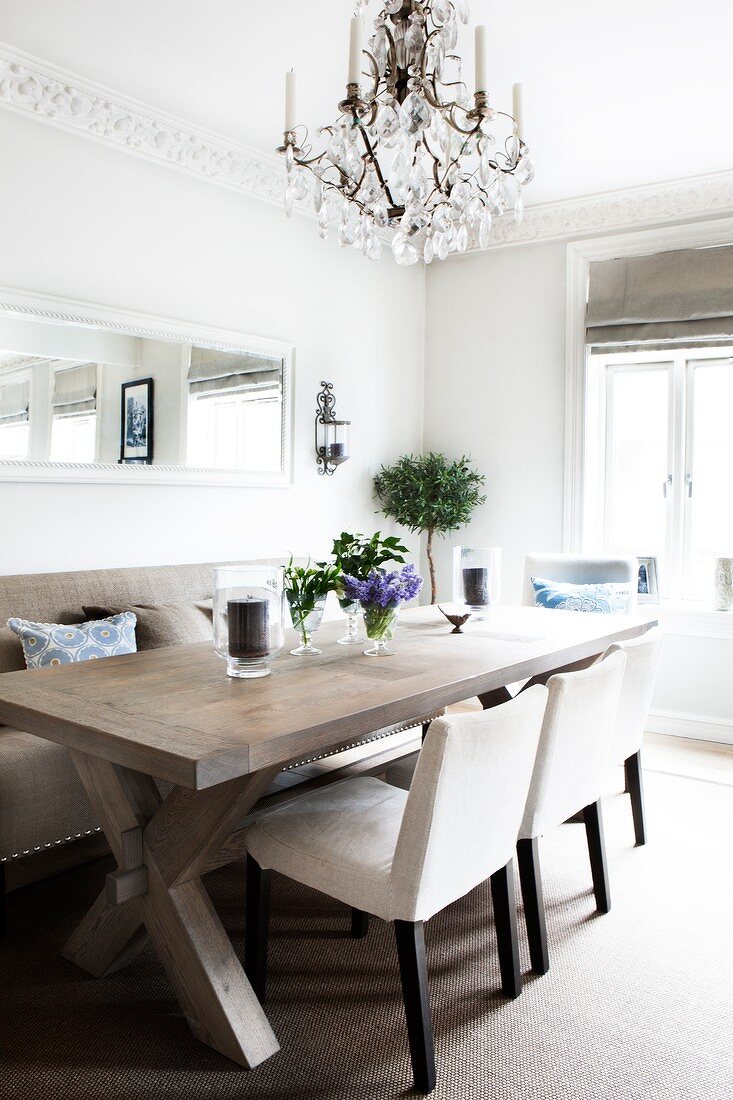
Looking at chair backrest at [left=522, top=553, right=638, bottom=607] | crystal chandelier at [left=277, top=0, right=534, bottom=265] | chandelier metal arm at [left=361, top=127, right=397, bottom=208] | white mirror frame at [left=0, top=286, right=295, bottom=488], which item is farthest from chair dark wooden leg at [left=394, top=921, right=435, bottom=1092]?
chair backrest at [left=522, top=553, right=638, bottom=607]

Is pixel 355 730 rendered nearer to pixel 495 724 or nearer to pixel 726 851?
pixel 495 724

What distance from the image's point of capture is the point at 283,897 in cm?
248

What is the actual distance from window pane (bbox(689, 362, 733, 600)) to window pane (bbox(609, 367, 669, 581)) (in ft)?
0.51

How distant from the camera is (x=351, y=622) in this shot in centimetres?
255

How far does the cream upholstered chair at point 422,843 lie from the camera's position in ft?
5.16

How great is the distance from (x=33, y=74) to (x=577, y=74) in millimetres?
2011

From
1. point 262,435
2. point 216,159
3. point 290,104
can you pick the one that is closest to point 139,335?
point 262,435

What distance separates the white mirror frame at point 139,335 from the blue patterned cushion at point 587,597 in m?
1.42

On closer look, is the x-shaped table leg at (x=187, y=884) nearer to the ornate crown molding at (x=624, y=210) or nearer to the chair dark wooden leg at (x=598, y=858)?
the chair dark wooden leg at (x=598, y=858)

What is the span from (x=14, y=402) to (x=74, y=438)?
27 centimetres

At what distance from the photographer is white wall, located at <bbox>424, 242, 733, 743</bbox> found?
4676 millimetres

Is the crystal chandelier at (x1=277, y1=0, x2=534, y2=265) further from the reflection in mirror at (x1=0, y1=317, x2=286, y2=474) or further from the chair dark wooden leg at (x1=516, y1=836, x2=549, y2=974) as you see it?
the chair dark wooden leg at (x1=516, y1=836, x2=549, y2=974)

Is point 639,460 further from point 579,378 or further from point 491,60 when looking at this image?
point 491,60

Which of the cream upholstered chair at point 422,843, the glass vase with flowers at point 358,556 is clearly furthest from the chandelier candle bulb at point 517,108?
the cream upholstered chair at point 422,843
